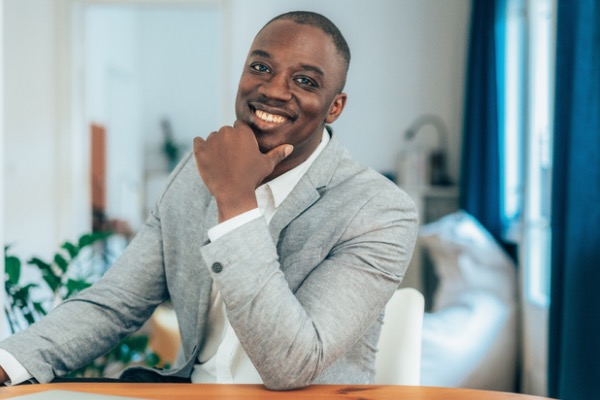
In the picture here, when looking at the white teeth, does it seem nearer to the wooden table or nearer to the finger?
the finger

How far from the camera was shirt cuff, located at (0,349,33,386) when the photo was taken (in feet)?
3.73

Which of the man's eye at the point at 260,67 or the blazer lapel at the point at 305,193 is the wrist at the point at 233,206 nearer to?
the blazer lapel at the point at 305,193

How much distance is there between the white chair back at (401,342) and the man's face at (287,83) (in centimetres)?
34

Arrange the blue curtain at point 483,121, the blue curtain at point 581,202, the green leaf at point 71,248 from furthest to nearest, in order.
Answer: the blue curtain at point 483,121 < the blue curtain at point 581,202 < the green leaf at point 71,248

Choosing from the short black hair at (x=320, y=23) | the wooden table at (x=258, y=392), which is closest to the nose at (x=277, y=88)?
the short black hair at (x=320, y=23)

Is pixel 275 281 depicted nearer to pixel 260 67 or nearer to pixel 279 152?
pixel 279 152

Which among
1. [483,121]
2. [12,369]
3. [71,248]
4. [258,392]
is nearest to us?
[258,392]

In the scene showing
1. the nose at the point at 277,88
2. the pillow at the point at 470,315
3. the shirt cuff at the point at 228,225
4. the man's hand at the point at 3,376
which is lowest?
the pillow at the point at 470,315

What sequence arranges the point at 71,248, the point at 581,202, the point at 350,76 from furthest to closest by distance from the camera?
the point at 350,76, the point at 581,202, the point at 71,248

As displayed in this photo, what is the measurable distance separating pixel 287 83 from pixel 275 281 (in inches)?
15.2

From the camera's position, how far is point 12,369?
1142mm

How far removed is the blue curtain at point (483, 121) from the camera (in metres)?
4.32

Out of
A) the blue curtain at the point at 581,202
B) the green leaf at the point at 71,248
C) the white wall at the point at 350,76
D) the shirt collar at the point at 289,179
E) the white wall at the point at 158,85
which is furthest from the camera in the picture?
the white wall at the point at 158,85

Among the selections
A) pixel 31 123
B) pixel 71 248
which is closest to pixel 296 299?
pixel 71 248
